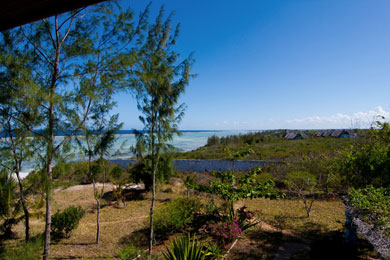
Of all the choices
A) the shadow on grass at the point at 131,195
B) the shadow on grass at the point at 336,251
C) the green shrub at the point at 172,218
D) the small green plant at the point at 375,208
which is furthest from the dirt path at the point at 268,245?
the shadow on grass at the point at 131,195

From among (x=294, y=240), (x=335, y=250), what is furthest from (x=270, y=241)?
(x=335, y=250)

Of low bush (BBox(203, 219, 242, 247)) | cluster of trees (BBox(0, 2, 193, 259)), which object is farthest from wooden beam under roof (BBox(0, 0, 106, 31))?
low bush (BBox(203, 219, 242, 247))

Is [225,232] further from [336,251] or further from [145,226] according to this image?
[145,226]

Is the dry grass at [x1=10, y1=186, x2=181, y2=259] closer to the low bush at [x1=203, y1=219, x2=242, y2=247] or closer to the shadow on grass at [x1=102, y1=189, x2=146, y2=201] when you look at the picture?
the shadow on grass at [x1=102, y1=189, x2=146, y2=201]

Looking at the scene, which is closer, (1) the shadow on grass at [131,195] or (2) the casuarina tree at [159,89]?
(2) the casuarina tree at [159,89]

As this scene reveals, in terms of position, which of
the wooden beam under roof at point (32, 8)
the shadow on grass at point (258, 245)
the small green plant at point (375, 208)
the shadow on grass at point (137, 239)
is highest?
the wooden beam under roof at point (32, 8)

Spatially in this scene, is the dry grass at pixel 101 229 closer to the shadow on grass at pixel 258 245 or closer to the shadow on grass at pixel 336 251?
the shadow on grass at pixel 258 245

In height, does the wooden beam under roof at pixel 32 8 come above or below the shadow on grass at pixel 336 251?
above

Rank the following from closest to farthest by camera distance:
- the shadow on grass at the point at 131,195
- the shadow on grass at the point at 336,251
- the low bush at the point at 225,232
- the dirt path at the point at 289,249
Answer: the shadow on grass at the point at 336,251, the dirt path at the point at 289,249, the low bush at the point at 225,232, the shadow on grass at the point at 131,195

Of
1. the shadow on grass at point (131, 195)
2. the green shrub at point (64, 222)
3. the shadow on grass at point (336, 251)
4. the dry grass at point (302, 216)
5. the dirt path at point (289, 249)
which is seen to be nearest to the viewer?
the shadow on grass at point (336, 251)

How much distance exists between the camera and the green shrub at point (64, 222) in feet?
17.3

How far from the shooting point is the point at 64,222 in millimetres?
5312

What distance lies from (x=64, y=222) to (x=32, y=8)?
5671 mm

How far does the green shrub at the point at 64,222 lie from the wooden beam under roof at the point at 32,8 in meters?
5.33
